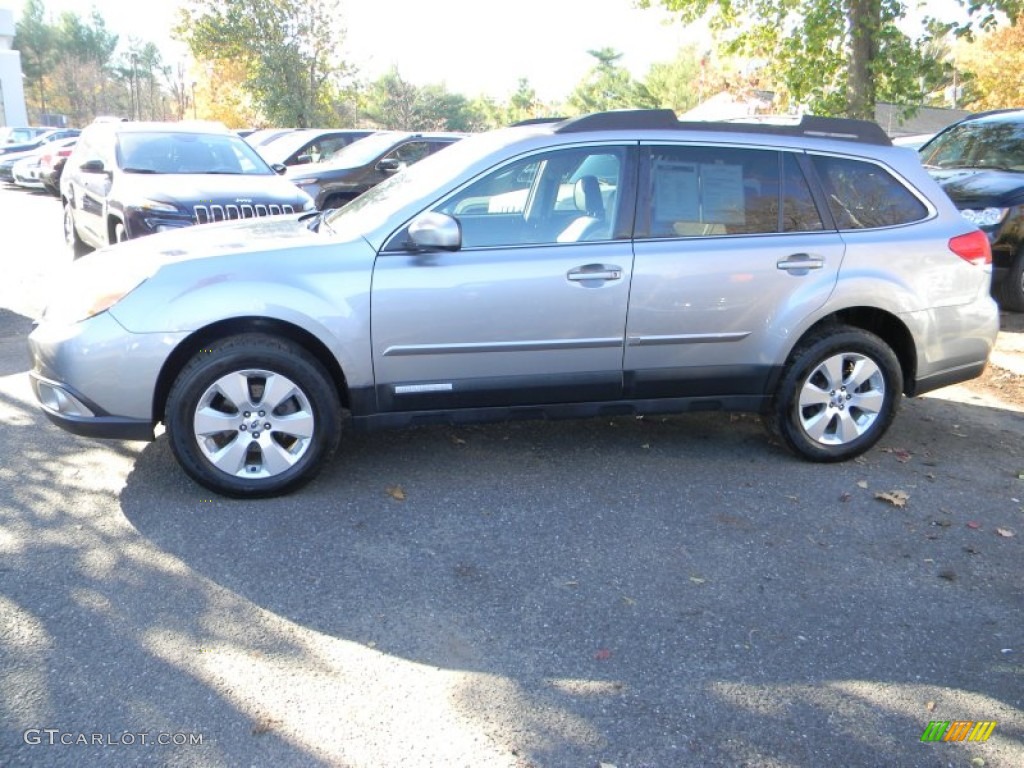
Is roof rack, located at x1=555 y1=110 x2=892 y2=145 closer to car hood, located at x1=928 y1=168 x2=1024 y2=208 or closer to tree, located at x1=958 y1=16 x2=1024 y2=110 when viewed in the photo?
car hood, located at x1=928 y1=168 x2=1024 y2=208

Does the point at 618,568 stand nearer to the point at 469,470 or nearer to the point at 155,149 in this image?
the point at 469,470

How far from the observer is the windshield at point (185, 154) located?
29.3ft

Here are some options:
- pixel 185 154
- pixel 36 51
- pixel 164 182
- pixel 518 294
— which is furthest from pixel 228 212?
pixel 36 51

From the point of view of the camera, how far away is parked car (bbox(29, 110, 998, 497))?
410 cm

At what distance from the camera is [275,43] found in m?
30.4

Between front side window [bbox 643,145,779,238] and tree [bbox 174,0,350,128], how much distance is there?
2872 cm

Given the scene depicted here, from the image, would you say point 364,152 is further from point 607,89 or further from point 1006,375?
point 607,89

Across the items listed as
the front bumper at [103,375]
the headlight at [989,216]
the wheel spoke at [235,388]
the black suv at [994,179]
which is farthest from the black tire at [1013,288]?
the front bumper at [103,375]

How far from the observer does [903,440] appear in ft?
17.7

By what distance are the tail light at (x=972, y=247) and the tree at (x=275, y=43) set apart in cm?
2911

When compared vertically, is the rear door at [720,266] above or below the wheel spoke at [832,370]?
above

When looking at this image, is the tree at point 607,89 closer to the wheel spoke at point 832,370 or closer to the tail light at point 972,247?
the tail light at point 972,247

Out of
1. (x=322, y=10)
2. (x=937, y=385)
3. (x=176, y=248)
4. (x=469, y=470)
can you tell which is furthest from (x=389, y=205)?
(x=322, y=10)

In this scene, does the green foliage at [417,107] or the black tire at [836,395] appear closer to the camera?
the black tire at [836,395]
